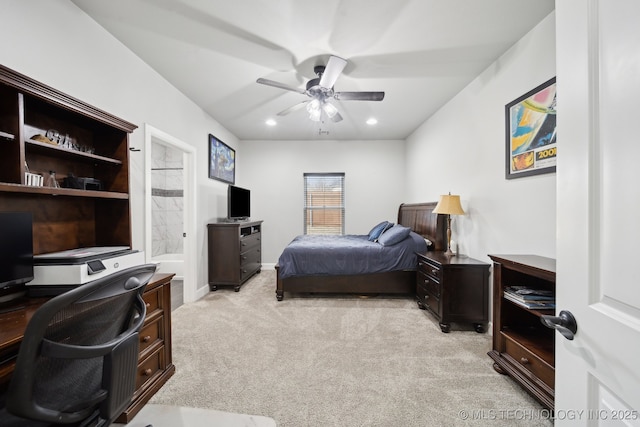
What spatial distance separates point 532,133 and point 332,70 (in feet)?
5.85

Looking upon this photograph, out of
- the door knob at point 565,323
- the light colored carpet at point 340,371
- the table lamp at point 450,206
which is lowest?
the light colored carpet at point 340,371

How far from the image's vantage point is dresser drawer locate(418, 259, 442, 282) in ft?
8.89

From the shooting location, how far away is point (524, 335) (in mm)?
1860

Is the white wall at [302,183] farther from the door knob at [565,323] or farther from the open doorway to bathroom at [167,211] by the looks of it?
the door knob at [565,323]

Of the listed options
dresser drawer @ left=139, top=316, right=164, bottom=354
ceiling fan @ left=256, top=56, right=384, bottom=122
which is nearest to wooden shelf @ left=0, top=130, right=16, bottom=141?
dresser drawer @ left=139, top=316, right=164, bottom=354

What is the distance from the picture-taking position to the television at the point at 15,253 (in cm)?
120

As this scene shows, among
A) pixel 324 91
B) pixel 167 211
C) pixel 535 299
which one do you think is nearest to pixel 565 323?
pixel 535 299

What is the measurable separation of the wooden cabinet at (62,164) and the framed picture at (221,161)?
2.20 meters

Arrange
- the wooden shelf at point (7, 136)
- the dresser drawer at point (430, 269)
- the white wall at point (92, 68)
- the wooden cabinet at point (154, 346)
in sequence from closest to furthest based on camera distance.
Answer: the wooden shelf at point (7, 136)
the white wall at point (92, 68)
the wooden cabinet at point (154, 346)
the dresser drawer at point (430, 269)

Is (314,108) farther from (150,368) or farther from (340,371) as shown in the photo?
(150,368)

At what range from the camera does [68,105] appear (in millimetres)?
1440

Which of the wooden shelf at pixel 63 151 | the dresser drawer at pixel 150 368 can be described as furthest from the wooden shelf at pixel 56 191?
the dresser drawer at pixel 150 368

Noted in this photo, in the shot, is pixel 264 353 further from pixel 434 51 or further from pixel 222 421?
pixel 434 51

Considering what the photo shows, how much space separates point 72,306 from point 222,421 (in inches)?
47.8
